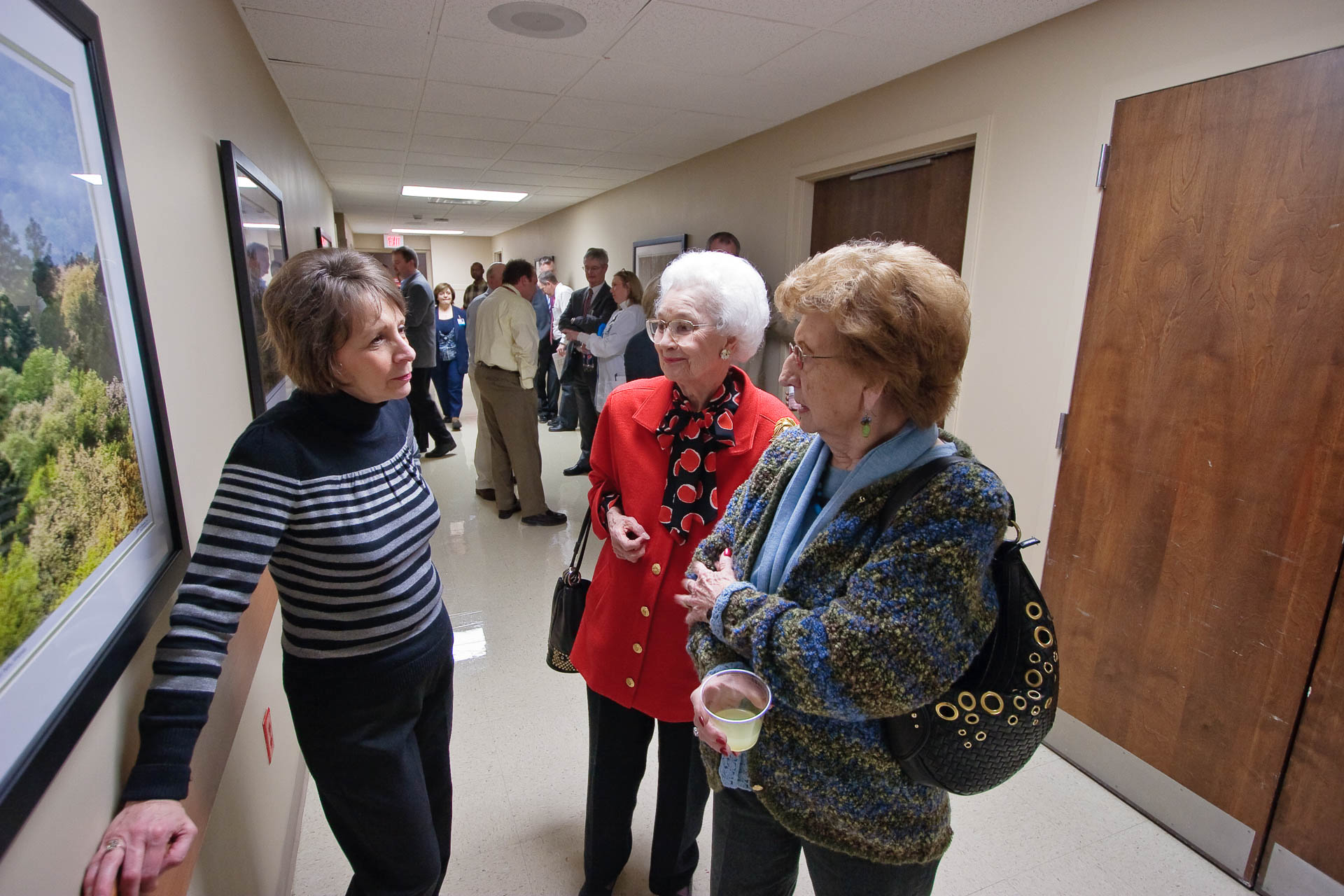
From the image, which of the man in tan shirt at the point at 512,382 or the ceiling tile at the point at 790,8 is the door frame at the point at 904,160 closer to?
the ceiling tile at the point at 790,8

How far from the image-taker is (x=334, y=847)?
6.26 ft

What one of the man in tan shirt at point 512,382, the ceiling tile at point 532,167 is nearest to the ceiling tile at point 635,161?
the ceiling tile at point 532,167

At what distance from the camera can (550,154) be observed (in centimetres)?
511

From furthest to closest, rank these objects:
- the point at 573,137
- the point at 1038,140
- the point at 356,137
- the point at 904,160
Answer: the point at 356,137
the point at 573,137
the point at 904,160
the point at 1038,140

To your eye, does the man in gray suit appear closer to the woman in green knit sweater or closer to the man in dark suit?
the man in dark suit

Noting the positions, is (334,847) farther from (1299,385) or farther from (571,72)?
(571,72)

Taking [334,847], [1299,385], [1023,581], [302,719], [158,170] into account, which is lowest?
[334,847]

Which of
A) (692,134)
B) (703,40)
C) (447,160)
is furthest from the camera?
(447,160)

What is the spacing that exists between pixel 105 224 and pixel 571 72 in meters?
2.66

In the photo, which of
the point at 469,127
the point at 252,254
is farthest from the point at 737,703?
the point at 469,127

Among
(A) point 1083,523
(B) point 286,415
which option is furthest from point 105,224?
(A) point 1083,523

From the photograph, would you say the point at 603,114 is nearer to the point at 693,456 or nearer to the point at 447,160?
the point at 447,160

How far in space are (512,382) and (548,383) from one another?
10.0 feet

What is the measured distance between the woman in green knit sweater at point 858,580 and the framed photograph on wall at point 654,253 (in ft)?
14.3
